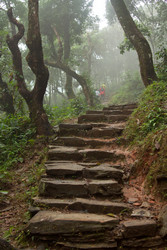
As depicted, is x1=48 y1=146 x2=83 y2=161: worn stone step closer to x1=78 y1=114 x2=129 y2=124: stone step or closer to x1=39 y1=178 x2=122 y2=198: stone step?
x1=39 y1=178 x2=122 y2=198: stone step

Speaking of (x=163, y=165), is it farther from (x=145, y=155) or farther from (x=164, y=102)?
(x=164, y=102)

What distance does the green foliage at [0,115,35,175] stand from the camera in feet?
16.4

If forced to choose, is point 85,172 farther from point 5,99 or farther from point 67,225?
point 5,99

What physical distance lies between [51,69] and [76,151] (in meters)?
21.2

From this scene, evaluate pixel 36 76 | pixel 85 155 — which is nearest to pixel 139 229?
pixel 85 155

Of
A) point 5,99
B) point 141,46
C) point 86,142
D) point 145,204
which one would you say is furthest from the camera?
point 5,99

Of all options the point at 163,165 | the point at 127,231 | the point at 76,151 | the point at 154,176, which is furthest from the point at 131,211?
the point at 76,151

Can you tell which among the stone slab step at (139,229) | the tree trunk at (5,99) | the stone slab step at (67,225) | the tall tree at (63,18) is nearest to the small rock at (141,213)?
the stone slab step at (139,229)

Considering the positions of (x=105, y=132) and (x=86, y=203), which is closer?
(x=86, y=203)

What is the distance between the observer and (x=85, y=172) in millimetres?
3619

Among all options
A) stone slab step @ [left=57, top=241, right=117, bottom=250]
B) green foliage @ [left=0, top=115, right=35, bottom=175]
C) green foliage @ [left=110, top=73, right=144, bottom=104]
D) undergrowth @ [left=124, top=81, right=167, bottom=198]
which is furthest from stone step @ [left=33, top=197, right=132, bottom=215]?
green foliage @ [left=110, top=73, right=144, bottom=104]

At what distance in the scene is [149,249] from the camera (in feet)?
7.83

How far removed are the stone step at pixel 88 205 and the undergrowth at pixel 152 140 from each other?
0.64 m

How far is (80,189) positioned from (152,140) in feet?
5.31
